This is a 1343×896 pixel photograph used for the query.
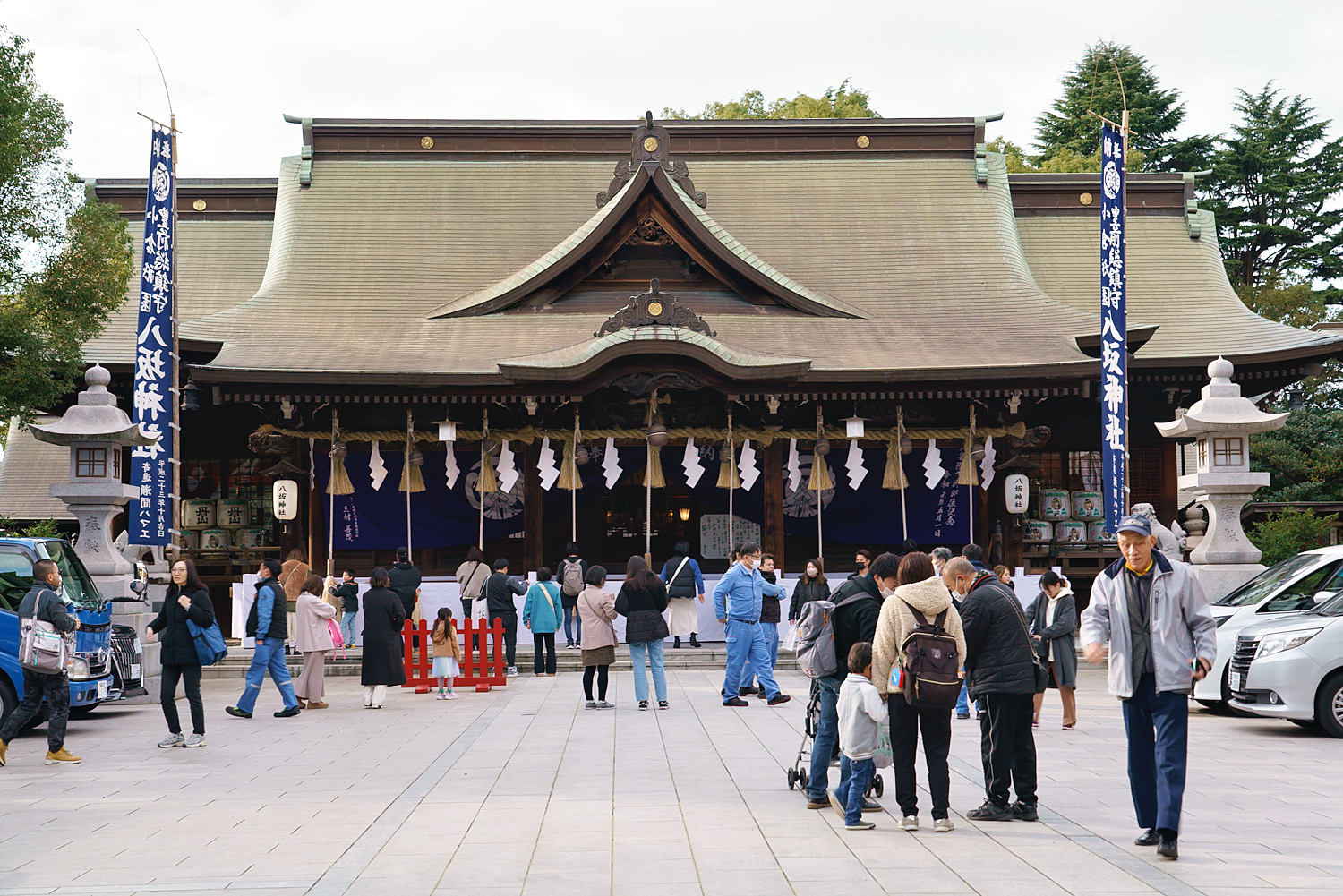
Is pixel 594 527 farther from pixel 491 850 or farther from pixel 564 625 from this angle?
pixel 491 850

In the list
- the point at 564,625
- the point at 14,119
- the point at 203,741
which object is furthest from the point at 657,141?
the point at 203,741

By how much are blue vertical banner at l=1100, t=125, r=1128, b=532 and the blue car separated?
12.4 meters

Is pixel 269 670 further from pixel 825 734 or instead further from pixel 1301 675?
pixel 1301 675

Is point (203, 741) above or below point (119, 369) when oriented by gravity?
below

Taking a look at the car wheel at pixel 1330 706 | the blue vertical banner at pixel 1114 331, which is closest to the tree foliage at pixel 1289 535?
the blue vertical banner at pixel 1114 331

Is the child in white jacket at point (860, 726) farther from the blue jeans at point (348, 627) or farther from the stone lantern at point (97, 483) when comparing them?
the blue jeans at point (348, 627)

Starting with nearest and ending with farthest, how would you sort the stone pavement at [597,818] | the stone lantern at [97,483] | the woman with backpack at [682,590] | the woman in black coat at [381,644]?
the stone pavement at [597,818] → the woman in black coat at [381,644] → the stone lantern at [97,483] → the woman with backpack at [682,590]

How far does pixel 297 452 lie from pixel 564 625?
5412 millimetres

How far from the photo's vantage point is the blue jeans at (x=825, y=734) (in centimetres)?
752

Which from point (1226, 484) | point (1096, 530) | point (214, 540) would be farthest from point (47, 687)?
point (1096, 530)

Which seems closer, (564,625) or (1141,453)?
(564,625)

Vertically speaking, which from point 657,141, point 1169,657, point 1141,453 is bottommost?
point 1169,657

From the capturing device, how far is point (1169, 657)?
245 inches

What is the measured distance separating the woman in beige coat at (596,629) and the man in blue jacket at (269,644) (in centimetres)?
301
